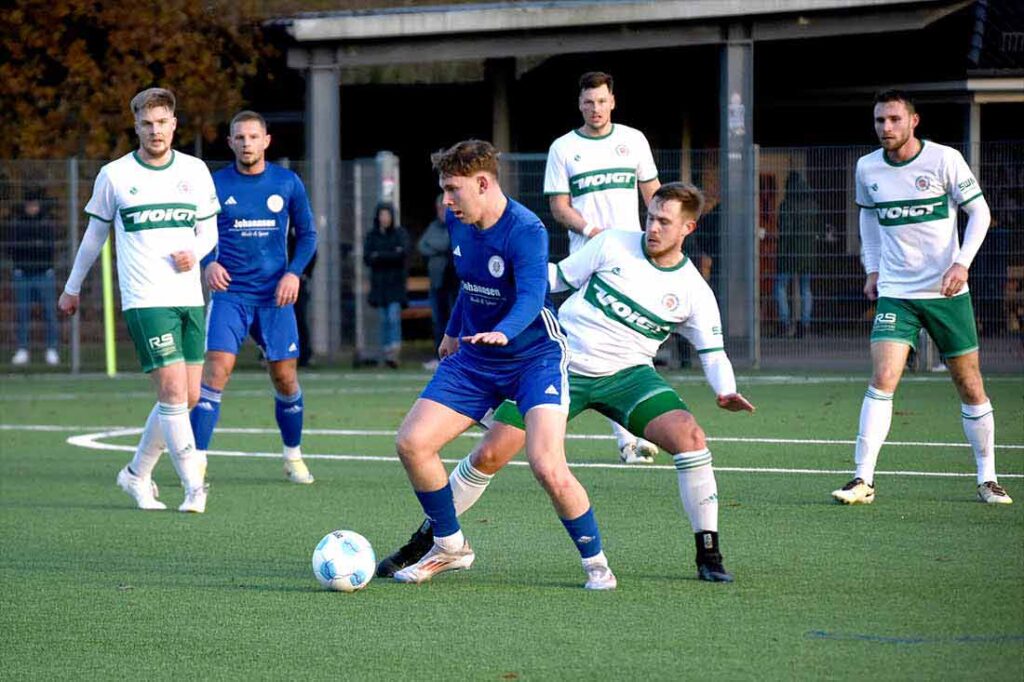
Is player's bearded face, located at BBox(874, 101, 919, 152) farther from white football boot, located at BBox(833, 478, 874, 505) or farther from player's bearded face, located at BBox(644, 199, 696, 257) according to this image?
player's bearded face, located at BBox(644, 199, 696, 257)

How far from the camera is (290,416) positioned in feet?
35.3

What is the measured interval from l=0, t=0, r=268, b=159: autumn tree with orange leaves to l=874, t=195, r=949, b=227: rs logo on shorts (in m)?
15.7

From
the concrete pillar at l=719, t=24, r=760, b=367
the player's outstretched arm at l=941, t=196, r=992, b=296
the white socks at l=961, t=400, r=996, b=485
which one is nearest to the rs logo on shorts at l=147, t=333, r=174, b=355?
the player's outstretched arm at l=941, t=196, r=992, b=296

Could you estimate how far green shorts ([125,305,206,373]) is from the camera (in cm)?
941

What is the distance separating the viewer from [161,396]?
9547 millimetres

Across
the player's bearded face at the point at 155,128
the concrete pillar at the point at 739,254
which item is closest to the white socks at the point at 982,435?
the player's bearded face at the point at 155,128

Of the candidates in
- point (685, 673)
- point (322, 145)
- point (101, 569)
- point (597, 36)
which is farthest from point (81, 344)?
point (685, 673)

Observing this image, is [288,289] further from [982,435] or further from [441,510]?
[982,435]

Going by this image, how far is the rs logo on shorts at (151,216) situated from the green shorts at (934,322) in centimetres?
395

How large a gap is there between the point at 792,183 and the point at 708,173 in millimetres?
1056

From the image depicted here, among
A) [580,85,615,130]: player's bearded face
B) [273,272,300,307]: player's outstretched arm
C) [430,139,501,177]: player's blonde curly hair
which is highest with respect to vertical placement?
[580,85,615,130]: player's bearded face

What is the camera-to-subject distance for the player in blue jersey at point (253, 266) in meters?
10.4

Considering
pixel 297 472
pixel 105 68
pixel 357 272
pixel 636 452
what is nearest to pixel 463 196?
pixel 297 472

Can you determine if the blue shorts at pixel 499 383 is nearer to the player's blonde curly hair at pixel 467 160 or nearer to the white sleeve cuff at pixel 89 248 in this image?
the player's blonde curly hair at pixel 467 160
